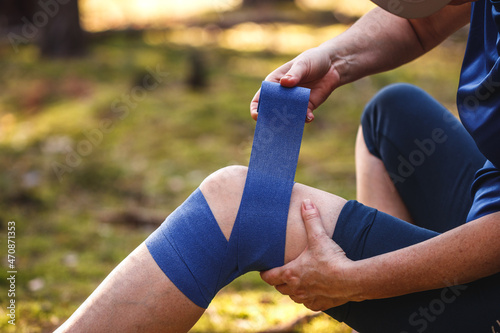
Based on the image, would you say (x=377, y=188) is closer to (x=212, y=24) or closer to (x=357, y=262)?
(x=357, y=262)

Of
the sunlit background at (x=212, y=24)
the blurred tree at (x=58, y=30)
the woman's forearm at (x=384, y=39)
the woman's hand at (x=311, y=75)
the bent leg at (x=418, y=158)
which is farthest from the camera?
the sunlit background at (x=212, y=24)

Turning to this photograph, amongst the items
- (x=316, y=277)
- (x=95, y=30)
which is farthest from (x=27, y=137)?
(x=316, y=277)

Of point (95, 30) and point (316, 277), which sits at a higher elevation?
point (316, 277)

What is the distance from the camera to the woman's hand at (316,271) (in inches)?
48.5

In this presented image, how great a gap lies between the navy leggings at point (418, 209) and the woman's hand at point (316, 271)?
0.18ft

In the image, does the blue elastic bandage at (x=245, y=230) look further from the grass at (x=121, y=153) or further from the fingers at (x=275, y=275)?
the grass at (x=121, y=153)

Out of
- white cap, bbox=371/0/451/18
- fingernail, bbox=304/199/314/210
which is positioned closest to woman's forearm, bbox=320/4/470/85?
white cap, bbox=371/0/451/18

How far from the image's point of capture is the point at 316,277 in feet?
4.13

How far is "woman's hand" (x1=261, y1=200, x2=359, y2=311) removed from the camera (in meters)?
1.23

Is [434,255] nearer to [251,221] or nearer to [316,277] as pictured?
[316,277]

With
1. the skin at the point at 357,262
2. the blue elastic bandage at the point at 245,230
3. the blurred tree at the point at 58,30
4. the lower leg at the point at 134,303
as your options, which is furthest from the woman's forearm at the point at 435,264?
the blurred tree at the point at 58,30

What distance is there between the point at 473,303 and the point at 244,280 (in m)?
1.59

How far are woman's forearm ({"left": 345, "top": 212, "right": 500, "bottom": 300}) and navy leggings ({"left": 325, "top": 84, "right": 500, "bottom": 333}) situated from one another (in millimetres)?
43

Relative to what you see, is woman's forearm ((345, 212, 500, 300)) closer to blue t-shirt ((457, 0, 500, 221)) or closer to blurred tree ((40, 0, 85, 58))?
blue t-shirt ((457, 0, 500, 221))
